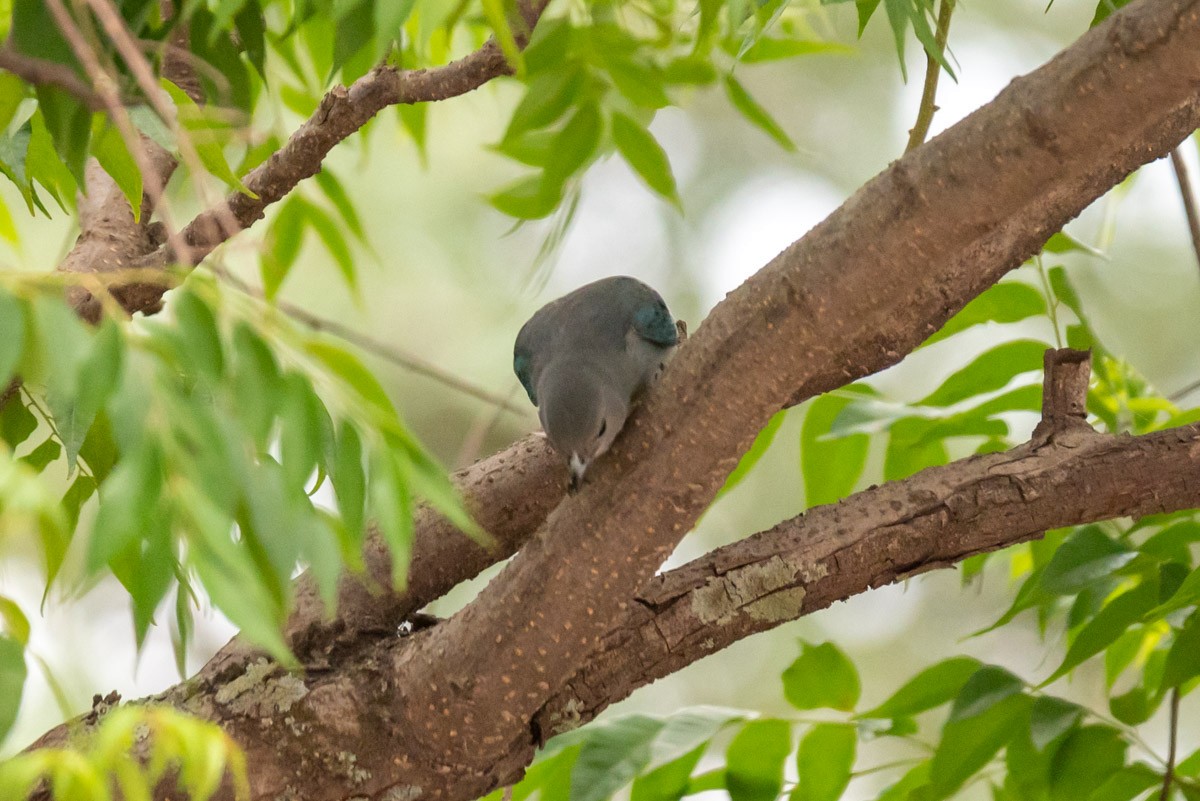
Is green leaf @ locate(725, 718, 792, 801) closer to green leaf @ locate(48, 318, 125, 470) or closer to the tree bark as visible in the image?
the tree bark

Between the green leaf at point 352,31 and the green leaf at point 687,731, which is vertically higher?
the green leaf at point 352,31

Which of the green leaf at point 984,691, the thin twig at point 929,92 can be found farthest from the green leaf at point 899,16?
the green leaf at point 984,691

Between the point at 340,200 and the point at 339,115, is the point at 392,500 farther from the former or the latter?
the point at 340,200

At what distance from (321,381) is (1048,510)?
1.14m

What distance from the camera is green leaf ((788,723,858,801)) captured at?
6.24 feet

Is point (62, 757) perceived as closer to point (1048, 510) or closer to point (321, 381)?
point (321, 381)

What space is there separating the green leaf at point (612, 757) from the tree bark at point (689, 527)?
0.36 feet

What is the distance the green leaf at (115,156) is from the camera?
4.35 feet

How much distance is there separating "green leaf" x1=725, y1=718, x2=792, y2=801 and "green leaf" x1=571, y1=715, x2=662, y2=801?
0.49ft

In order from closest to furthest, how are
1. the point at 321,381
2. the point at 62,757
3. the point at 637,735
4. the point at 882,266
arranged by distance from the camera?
the point at 62,757, the point at 321,381, the point at 882,266, the point at 637,735

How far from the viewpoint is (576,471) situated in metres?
1.69

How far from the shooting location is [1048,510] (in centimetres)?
169

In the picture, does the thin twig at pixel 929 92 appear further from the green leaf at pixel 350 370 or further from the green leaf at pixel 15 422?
the green leaf at pixel 15 422

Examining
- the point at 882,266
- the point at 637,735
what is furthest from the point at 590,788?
the point at 882,266
